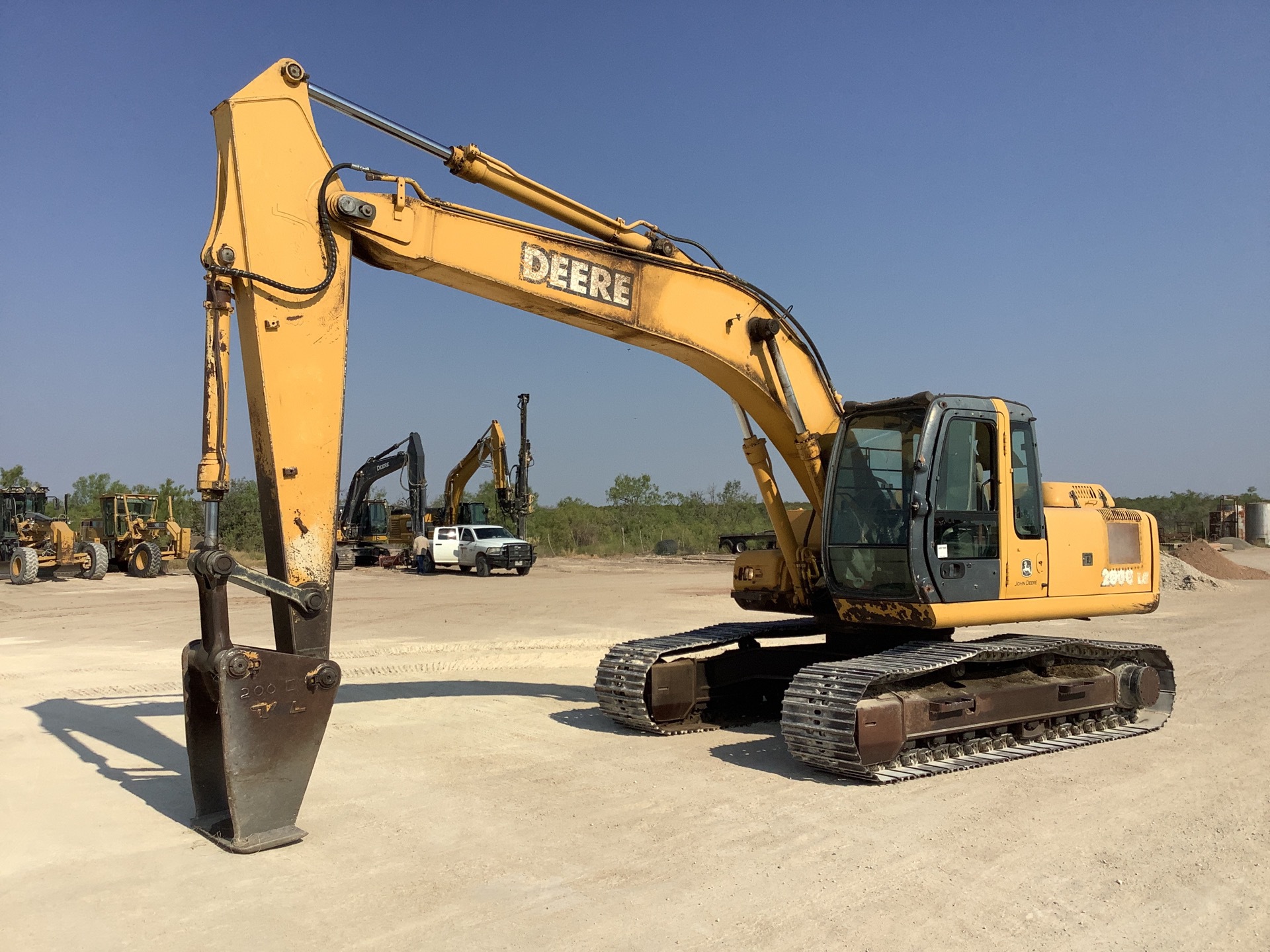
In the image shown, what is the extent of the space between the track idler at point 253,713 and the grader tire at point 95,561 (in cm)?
2639

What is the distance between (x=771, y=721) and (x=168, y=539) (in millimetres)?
29558

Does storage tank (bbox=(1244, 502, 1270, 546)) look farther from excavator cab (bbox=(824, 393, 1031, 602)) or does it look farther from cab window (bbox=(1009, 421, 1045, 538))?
excavator cab (bbox=(824, 393, 1031, 602))

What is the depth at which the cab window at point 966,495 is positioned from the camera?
7.57 metres

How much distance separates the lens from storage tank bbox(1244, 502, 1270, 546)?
57.5 metres

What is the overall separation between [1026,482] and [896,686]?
2047mm

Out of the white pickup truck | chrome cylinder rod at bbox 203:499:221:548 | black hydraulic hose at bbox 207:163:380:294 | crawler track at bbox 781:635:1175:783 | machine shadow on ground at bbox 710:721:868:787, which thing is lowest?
machine shadow on ground at bbox 710:721:868:787

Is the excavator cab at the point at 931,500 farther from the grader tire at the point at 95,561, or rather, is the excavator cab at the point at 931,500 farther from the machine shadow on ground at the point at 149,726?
the grader tire at the point at 95,561

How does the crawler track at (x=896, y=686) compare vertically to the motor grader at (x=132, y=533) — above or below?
below

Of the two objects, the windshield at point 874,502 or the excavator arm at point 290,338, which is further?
the windshield at point 874,502

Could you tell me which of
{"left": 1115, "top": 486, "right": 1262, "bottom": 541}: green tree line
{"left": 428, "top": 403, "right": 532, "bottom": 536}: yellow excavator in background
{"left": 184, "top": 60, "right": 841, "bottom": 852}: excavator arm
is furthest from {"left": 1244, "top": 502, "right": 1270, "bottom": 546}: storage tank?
{"left": 184, "top": 60, "right": 841, "bottom": 852}: excavator arm

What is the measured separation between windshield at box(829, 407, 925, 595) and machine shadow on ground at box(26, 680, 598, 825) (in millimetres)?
3450

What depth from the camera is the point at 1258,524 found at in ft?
191

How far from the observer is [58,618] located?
1800 cm

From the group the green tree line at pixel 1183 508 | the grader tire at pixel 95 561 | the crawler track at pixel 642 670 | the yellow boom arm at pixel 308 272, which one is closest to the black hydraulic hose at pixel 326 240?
the yellow boom arm at pixel 308 272
